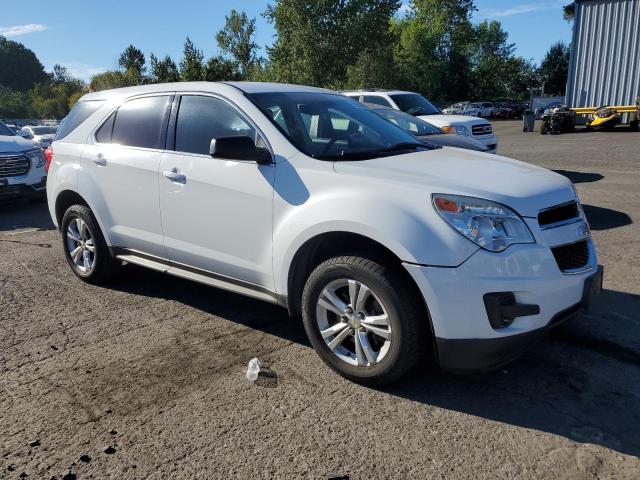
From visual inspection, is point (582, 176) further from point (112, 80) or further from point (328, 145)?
point (112, 80)

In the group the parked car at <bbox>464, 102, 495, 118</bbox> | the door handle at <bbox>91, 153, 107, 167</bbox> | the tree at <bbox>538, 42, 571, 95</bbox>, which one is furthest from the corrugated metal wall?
the tree at <bbox>538, 42, 571, 95</bbox>

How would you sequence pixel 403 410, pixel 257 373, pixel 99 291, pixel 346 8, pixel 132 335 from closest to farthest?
pixel 403 410, pixel 257 373, pixel 132 335, pixel 99 291, pixel 346 8

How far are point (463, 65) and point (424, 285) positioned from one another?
72.0 metres

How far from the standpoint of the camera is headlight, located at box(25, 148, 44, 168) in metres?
9.73

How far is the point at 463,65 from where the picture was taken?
6931 centimetres

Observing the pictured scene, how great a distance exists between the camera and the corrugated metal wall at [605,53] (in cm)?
2255

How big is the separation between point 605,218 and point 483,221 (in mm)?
5204

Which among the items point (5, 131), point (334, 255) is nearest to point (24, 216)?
point (5, 131)

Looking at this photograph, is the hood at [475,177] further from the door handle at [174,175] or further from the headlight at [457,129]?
the headlight at [457,129]

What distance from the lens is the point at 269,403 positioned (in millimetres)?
3143

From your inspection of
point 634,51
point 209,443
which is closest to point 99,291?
point 209,443

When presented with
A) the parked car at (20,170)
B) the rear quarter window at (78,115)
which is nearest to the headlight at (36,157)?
the parked car at (20,170)

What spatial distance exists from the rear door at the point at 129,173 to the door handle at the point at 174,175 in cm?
14

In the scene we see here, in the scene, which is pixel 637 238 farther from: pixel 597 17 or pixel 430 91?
pixel 430 91
